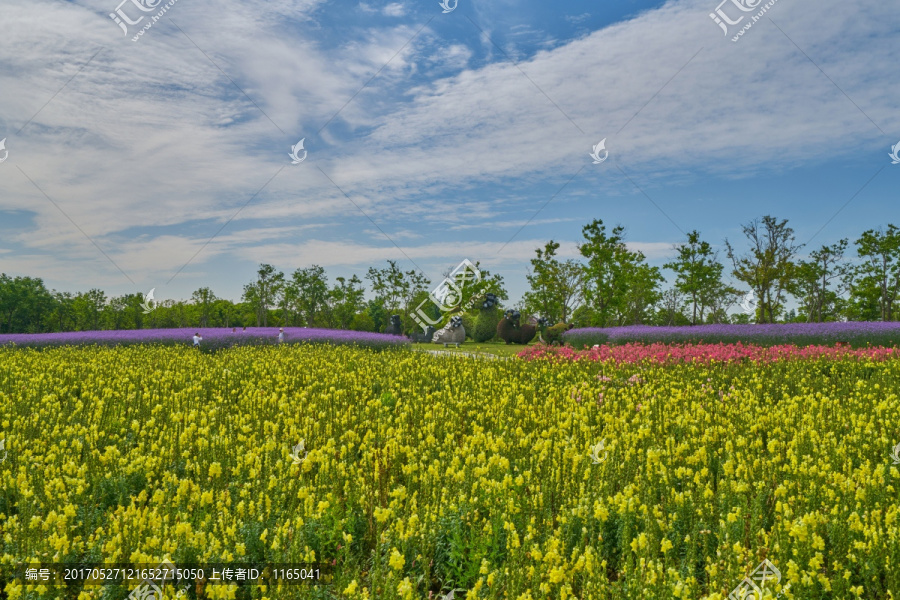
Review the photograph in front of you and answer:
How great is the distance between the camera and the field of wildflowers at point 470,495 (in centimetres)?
297

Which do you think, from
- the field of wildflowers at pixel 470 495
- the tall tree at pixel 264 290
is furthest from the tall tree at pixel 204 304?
the field of wildflowers at pixel 470 495

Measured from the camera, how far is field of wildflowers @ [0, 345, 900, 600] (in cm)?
297

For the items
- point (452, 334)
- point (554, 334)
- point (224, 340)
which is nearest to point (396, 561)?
point (224, 340)

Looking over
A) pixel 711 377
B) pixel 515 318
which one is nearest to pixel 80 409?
pixel 711 377

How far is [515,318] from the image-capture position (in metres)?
31.1

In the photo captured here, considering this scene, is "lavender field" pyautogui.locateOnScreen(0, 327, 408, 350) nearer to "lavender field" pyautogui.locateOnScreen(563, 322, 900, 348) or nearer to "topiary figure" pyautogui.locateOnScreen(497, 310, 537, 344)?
"lavender field" pyautogui.locateOnScreen(563, 322, 900, 348)

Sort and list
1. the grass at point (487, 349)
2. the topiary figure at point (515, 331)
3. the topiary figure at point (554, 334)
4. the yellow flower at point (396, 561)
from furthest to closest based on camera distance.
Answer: the topiary figure at point (515, 331) < the topiary figure at point (554, 334) < the grass at point (487, 349) < the yellow flower at point (396, 561)

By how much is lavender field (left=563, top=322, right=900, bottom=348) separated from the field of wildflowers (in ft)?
45.5

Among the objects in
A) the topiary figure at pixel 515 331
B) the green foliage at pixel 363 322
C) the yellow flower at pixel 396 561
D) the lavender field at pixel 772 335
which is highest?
the green foliage at pixel 363 322

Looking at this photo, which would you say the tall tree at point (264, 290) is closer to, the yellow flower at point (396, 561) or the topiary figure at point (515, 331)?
the topiary figure at point (515, 331)

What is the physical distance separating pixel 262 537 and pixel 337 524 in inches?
21.5

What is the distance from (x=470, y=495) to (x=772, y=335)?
65.8ft

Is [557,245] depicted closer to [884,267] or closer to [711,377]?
[884,267]

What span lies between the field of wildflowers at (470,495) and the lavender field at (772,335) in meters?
13.9
